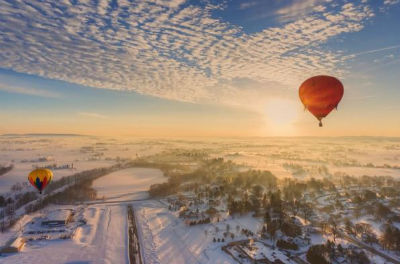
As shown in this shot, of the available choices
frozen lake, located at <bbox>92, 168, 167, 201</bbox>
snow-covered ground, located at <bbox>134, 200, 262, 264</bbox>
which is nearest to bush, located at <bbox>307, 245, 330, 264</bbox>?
snow-covered ground, located at <bbox>134, 200, 262, 264</bbox>

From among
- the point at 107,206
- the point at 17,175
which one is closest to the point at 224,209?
the point at 107,206

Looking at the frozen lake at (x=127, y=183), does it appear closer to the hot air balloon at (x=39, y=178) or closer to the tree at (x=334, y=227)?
the hot air balloon at (x=39, y=178)

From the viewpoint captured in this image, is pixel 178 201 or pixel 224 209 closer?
pixel 224 209

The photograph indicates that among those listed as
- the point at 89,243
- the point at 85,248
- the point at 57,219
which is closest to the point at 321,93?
the point at 85,248

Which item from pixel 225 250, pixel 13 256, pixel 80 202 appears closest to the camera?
pixel 13 256

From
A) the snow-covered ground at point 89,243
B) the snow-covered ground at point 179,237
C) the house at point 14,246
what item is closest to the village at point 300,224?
the snow-covered ground at point 179,237

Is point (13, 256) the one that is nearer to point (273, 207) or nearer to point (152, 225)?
point (152, 225)
